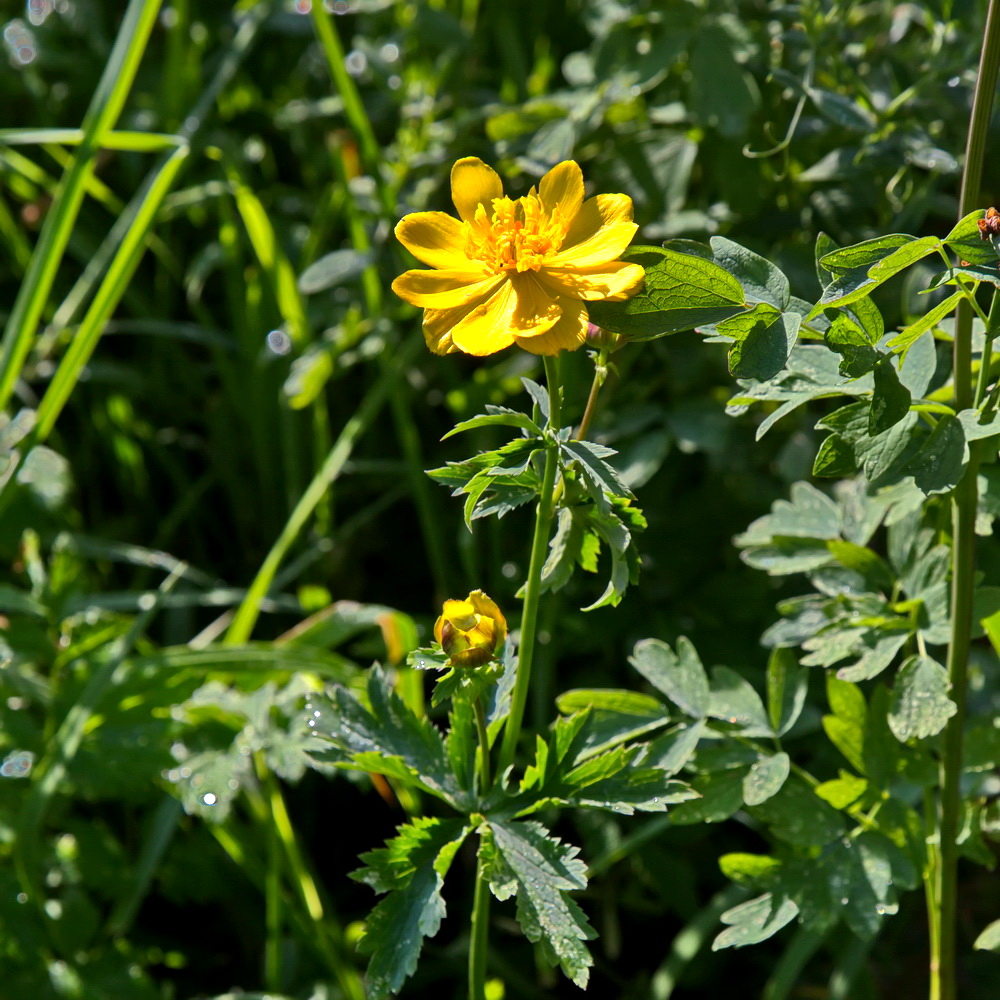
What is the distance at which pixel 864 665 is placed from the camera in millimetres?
914

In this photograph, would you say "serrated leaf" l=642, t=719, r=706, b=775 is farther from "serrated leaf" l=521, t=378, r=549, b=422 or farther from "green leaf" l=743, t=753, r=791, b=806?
"serrated leaf" l=521, t=378, r=549, b=422

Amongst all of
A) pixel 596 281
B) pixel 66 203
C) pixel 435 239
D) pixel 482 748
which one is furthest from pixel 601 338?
pixel 66 203

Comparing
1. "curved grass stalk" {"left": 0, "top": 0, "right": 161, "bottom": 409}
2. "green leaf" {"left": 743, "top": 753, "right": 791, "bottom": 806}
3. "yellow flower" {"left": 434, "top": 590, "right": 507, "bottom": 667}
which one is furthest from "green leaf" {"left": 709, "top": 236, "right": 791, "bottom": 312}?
"curved grass stalk" {"left": 0, "top": 0, "right": 161, "bottom": 409}

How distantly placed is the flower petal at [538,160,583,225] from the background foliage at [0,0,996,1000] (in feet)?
1.38

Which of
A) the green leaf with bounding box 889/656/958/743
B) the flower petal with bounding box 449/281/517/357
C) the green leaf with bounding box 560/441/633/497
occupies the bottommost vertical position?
the green leaf with bounding box 889/656/958/743

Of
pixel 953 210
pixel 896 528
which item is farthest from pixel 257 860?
pixel 953 210

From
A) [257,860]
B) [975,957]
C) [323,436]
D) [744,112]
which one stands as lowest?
[975,957]

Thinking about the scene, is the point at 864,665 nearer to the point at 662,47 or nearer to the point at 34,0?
the point at 662,47

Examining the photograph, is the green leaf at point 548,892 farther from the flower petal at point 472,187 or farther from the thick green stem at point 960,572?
the flower petal at point 472,187

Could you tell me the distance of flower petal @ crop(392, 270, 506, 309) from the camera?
0.77 meters

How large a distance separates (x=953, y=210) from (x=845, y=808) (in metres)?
0.73

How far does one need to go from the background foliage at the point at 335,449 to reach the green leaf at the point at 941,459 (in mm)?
435

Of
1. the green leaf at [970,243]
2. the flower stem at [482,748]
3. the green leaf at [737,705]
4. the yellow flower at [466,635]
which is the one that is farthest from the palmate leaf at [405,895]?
the green leaf at [970,243]

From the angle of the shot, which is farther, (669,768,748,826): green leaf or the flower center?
(669,768,748,826): green leaf
